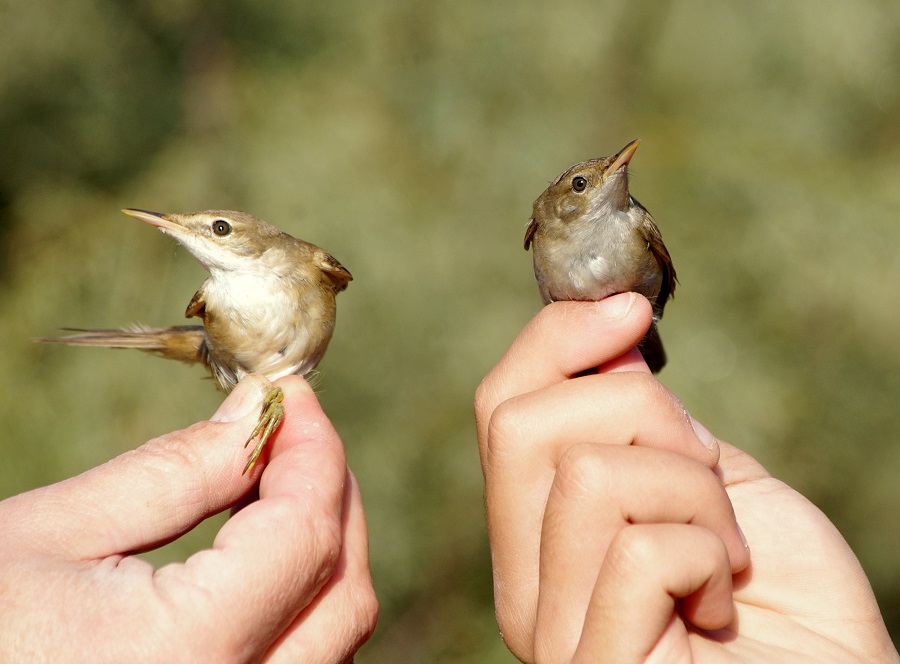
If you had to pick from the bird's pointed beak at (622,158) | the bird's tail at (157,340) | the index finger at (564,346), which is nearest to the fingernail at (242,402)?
the index finger at (564,346)

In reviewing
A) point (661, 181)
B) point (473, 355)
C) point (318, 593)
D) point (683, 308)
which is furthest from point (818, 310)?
point (318, 593)

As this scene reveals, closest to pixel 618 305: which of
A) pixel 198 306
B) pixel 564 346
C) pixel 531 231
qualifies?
pixel 564 346

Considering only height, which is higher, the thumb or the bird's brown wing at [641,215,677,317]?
the bird's brown wing at [641,215,677,317]

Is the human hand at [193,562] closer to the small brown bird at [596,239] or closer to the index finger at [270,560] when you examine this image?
the index finger at [270,560]

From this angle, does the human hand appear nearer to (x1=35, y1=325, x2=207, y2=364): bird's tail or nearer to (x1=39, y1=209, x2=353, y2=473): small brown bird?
(x1=39, y1=209, x2=353, y2=473): small brown bird

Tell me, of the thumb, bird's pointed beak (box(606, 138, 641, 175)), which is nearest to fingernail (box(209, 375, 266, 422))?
the thumb

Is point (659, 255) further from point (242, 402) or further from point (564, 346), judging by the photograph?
A: point (242, 402)
